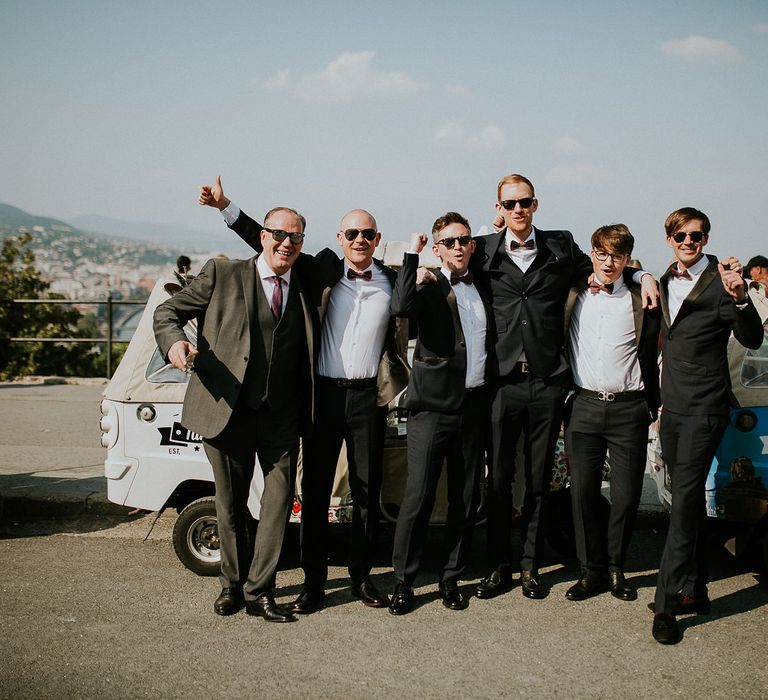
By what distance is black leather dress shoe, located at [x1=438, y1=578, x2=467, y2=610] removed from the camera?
16.4ft

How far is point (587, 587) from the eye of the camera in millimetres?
5191

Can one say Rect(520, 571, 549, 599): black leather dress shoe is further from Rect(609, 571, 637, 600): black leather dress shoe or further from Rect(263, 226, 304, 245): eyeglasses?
Rect(263, 226, 304, 245): eyeglasses

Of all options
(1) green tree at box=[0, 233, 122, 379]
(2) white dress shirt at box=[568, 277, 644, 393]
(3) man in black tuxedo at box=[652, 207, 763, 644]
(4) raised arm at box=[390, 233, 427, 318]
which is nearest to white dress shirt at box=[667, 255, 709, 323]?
(3) man in black tuxedo at box=[652, 207, 763, 644]

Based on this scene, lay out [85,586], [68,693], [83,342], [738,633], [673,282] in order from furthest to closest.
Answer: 1. [83,342]
2. [85,586]
3. [673,282]
4. [738,633]
5. [68,693]

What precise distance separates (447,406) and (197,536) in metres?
2.00

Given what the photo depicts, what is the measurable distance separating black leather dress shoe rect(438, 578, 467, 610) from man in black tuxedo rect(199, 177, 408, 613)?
36cm

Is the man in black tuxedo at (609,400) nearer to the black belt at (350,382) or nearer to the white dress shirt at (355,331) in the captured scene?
the white dress shirt at (355,331)

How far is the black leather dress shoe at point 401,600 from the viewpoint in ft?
16.1

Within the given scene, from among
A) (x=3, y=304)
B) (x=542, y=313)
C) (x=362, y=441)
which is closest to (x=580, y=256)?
(x=542, y=313)

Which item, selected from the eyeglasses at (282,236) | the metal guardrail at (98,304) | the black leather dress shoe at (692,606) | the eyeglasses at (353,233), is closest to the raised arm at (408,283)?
the eyeglasses at (353,233)

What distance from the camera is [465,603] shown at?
16.5ft

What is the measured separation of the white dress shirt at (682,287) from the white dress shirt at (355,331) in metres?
1.69

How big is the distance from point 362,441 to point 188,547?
1.51m

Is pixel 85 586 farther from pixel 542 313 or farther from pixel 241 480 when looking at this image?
pixel 542 313
